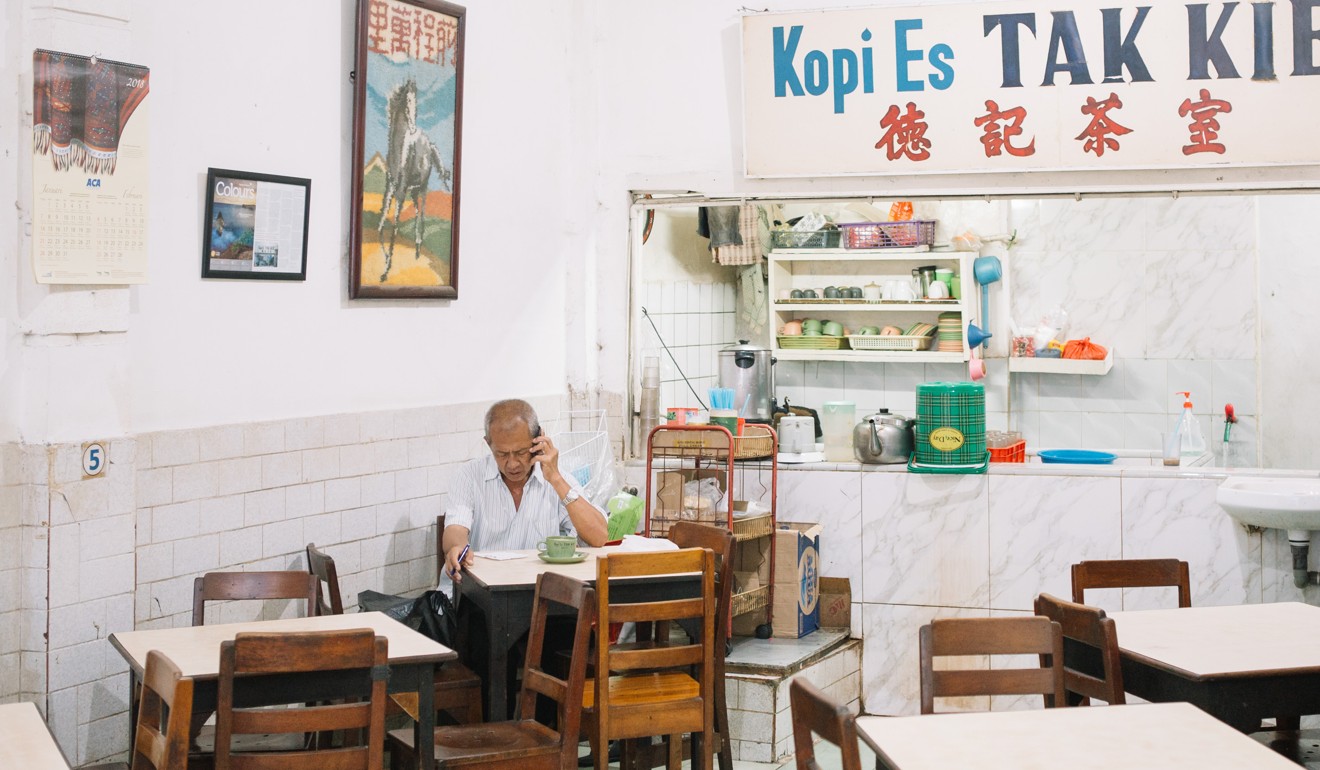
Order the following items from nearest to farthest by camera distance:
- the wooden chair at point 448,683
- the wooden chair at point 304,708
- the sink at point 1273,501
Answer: the wooden chair at point 304,708 → the wooden chair at point 448,683 → the sink at point 1273,501

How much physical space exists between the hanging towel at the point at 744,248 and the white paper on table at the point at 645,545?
3.20 meters

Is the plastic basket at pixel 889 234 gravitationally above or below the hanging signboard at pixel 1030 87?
below

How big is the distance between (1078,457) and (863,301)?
2152 mm

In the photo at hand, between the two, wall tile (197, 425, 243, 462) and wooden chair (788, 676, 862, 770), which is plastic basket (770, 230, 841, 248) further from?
wooden chair (788, 676, 862, 770)

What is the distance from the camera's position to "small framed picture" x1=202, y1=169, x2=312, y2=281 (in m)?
4.61

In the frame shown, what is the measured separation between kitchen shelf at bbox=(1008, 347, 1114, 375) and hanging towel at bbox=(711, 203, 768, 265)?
187 cm

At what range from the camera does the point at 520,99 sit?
6348mm

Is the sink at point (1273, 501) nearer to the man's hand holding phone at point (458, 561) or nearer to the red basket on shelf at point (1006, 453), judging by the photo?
the red basket on shelf at point (1006, 453)

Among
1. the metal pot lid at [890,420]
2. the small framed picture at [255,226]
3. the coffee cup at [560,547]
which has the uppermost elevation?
the small framed picture at [255,226]

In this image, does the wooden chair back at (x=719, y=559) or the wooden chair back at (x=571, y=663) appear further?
the wooden chair back at (x=719, y=559)

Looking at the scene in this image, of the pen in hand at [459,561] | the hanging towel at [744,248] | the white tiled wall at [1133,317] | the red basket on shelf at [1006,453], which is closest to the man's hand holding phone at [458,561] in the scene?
the pen in hand at [459,561]

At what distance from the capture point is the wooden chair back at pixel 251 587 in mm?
4355

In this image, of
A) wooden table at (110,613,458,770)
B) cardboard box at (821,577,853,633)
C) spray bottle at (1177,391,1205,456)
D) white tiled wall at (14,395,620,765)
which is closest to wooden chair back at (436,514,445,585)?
white tiled wall at (14,395,620,765)

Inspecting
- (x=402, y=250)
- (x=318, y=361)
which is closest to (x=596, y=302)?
(x=402, y=250)
